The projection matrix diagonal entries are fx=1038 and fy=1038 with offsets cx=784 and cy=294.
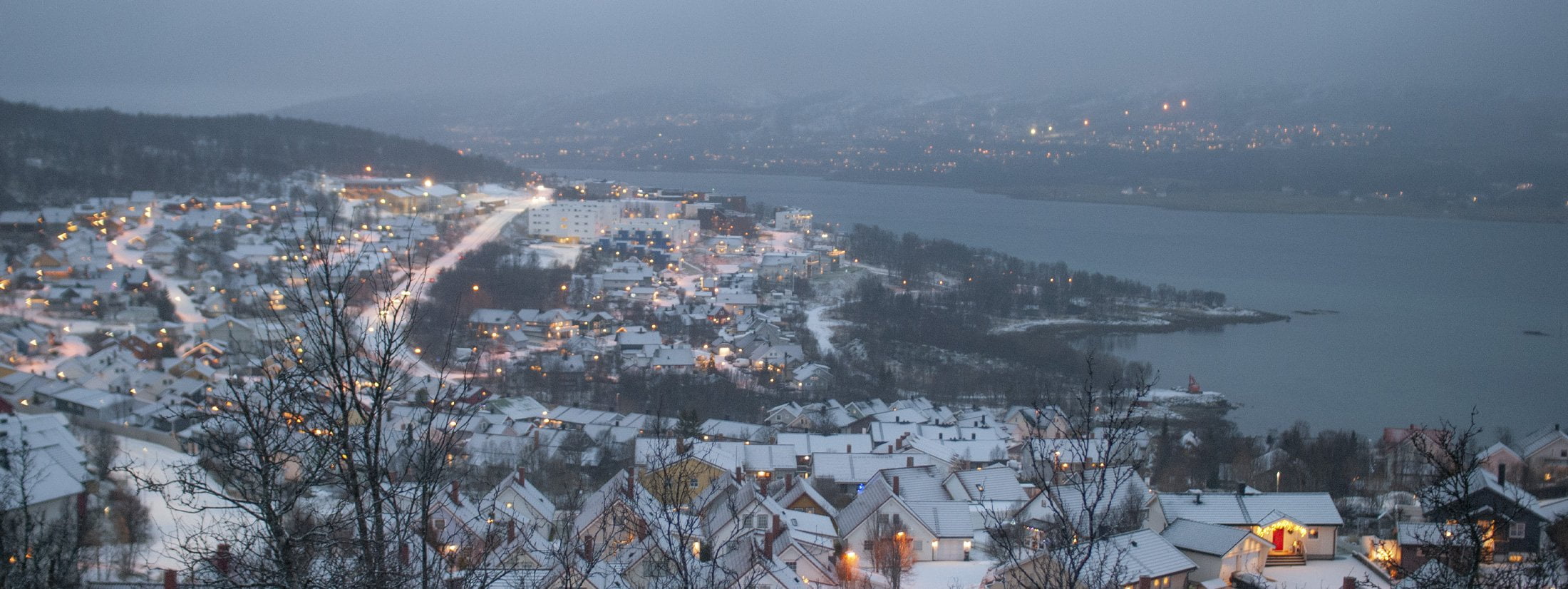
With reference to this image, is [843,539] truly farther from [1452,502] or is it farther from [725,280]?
[725,280]

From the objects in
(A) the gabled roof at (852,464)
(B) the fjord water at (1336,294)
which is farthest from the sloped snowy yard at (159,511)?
(B) the fjord water at (1336,294)

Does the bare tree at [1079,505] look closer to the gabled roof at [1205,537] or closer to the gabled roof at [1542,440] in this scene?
the gabled roof at [1205,537]

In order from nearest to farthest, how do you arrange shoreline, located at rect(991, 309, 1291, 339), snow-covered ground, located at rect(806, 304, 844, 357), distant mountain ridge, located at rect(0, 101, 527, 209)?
1. snow-covered ground, located at rect(806, 304, 844, 357)
2. shoreline, located at rect(991, 309, 1291, 339)
3. distant mountain ridge, located at rect(0, 101, 527, 209)

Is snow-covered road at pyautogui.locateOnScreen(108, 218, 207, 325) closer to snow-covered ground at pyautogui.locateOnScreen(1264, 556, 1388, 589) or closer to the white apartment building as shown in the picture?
the white apartment building

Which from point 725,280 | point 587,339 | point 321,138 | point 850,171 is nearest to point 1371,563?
point 587,339

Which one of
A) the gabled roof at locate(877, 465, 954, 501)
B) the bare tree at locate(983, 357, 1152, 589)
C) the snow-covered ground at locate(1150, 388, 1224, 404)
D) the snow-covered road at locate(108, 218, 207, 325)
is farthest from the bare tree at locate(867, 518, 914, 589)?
the snow-covered road at locate(108, 218, 207, 325)

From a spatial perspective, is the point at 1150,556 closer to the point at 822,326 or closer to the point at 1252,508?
the point at 1252,508
